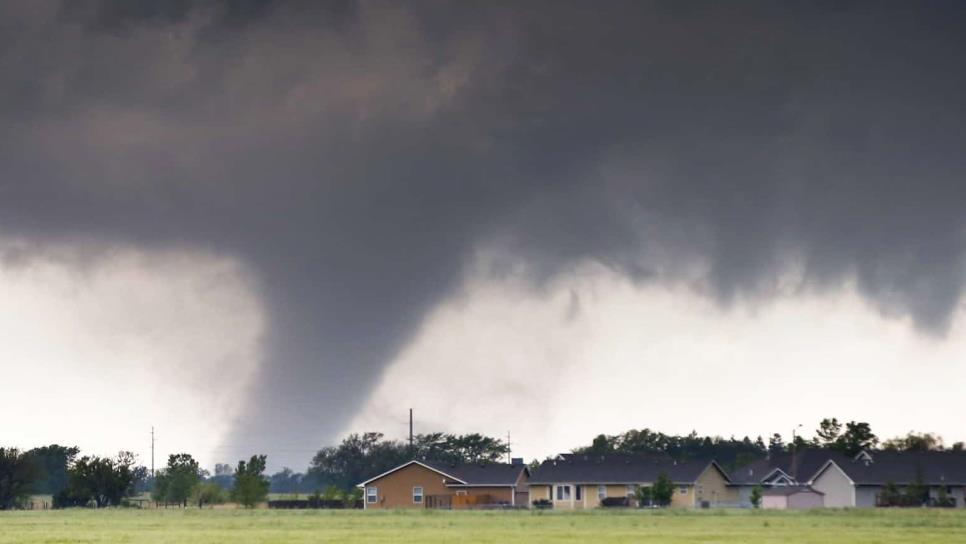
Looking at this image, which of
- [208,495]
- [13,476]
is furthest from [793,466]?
[13,476]

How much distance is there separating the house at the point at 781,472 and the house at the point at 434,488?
75.9 ft

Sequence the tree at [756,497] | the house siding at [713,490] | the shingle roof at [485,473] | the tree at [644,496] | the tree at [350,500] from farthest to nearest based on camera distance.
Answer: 1. the shingle roof at [485,473]
2. the tree at [350,500]
3. the house siding at [713,490]
4. the tree at [644,496]
5. the tree at [756,497]

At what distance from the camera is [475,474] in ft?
458

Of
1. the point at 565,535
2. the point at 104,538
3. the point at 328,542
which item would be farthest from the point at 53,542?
the point at 565,535

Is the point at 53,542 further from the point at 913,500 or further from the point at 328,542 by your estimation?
the point at 913,500

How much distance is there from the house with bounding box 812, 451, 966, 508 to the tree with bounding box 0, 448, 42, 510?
78606mm

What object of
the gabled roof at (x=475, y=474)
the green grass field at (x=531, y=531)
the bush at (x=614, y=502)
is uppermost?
the gabled roof at (x=475, y=474)

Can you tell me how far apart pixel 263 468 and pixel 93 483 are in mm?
17151

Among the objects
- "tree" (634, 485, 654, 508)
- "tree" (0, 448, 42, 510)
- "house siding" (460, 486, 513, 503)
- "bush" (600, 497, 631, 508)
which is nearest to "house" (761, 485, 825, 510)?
"tree" (634, 485, 654, 508)

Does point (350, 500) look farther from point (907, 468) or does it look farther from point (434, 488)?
point (907, 468)

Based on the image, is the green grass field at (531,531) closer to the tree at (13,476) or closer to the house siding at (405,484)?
the tree at (13,476)

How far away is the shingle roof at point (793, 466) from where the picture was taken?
139750mm

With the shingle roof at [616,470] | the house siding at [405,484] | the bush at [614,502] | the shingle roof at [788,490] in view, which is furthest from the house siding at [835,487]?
the house siding at [405,484]

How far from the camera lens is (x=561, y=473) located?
5344 inches
